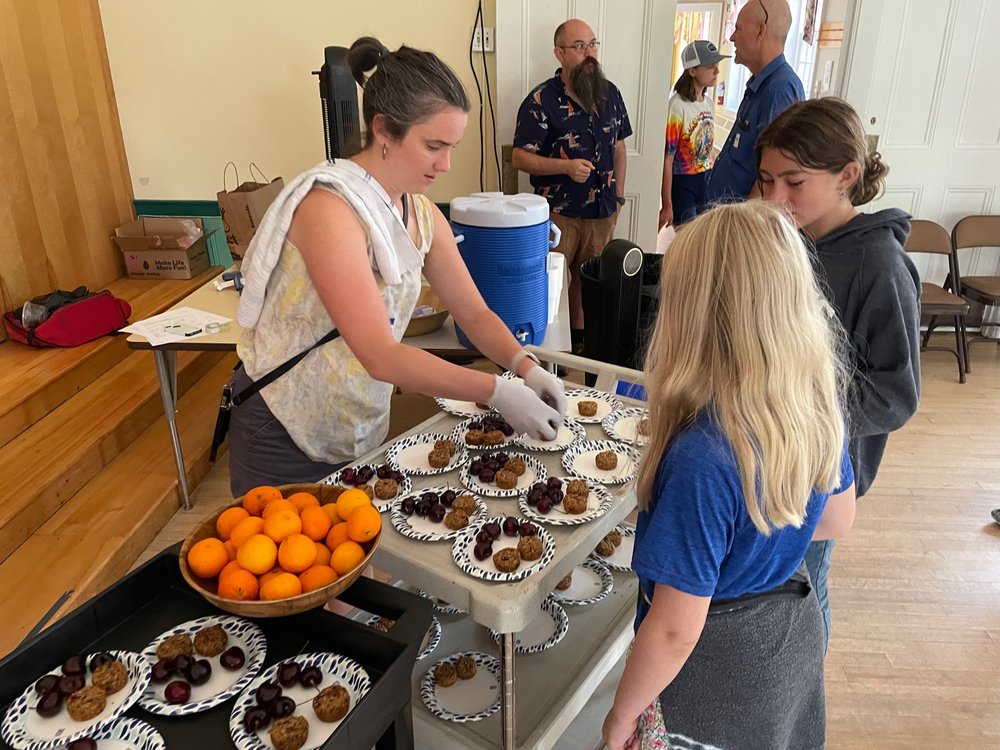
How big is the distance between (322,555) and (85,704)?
0.28 metres

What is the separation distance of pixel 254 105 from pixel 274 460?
2.95 metres

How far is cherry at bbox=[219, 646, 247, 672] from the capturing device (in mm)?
840

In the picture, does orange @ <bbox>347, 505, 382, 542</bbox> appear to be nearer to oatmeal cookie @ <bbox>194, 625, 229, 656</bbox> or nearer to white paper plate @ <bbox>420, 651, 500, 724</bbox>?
oatmeal cookie @ <bbox>194, 625, 229, 656</bbox>

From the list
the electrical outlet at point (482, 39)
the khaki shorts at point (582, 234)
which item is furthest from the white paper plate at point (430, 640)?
the electrical outlet at point (482, 39)

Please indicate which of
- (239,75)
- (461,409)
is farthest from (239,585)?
(239,75)

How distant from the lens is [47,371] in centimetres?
282

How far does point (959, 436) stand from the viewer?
121 inches

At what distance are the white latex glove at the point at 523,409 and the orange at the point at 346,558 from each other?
0.50m

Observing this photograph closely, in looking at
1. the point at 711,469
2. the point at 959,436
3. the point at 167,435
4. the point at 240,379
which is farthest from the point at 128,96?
the point at 959,436

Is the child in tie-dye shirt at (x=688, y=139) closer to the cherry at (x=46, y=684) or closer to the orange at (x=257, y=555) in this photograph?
the orange at (x=257, y=555)

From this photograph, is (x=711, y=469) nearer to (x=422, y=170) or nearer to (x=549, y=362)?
(x=422, y=170)

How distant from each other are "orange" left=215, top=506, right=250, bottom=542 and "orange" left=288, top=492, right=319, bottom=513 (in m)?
0.06

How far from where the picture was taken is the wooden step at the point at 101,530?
2.07 meters

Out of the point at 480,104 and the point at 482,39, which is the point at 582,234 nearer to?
the point at 480,104
